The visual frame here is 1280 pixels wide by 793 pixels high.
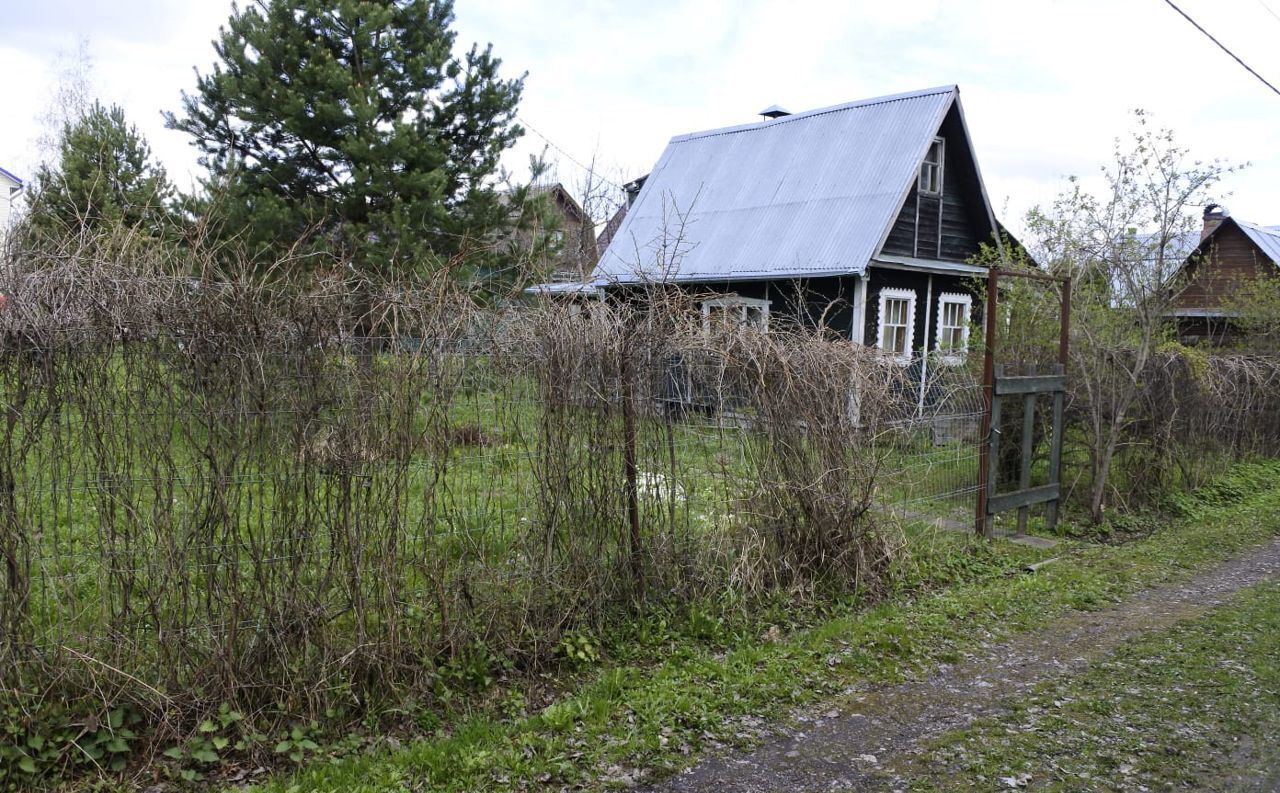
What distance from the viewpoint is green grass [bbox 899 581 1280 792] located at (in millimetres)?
4207

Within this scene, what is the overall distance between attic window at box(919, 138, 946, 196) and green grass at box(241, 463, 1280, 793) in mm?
11528

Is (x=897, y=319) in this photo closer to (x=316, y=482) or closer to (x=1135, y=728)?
(x=1135, y=728)

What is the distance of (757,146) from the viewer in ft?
68.7

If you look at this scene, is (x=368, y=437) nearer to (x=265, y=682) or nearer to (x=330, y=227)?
(x=265, y=682)

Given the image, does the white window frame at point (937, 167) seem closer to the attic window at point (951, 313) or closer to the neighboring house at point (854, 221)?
the neighboring house at point (854, 221)

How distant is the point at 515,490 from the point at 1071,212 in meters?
9.25

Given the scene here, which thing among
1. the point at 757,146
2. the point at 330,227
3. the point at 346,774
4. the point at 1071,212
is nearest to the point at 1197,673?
the point at 346,774

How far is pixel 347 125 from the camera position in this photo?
13.6 metres

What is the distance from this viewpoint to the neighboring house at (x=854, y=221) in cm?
1716

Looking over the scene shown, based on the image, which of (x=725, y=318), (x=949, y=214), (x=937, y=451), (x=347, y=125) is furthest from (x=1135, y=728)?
(x=949, y=214)

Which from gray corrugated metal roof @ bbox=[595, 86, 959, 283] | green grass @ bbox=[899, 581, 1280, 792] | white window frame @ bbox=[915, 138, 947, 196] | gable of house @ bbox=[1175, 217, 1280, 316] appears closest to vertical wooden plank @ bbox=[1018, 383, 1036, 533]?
green grass @ bbox=[899, 581, 1280, 792]

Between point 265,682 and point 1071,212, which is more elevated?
point 1071,212

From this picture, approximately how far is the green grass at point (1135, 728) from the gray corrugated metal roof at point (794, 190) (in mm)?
10800

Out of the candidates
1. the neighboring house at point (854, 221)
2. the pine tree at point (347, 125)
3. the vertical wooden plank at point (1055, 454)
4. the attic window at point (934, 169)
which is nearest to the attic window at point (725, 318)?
the vertical wooden plank at point (1055, 454)
